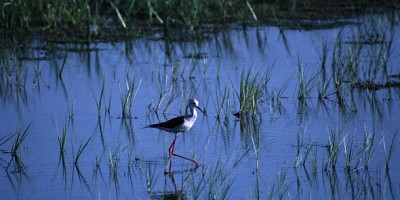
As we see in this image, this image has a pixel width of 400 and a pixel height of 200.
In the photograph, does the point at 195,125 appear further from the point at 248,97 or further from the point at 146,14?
the point at 146,14

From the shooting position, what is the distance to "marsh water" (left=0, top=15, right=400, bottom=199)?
6.98m

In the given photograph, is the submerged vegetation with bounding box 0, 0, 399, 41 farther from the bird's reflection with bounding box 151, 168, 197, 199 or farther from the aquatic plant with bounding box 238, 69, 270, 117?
the bird's reflection with bounding box 151, 168, 197, 199

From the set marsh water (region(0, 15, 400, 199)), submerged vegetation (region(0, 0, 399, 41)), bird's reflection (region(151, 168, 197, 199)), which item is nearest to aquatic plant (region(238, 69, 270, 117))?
marsh water (region(0, 15, 400, 199))

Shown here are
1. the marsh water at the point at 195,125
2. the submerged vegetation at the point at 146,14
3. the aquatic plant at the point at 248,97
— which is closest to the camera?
the marsh water at the point at 195,125

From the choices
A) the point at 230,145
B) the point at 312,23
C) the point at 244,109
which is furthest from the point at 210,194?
the point at 312,23

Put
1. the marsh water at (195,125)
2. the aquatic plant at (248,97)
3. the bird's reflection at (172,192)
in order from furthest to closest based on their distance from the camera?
the aquatic plant at (248,97) < the marsh water at (195,125) < the bird's reflection at (172,192)

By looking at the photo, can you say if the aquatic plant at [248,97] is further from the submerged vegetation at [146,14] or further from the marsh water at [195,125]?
the submerged vegetation at [146,14]

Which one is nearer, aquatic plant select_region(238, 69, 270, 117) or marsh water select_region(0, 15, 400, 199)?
marsh water select_region(0, 15, 400, 199)

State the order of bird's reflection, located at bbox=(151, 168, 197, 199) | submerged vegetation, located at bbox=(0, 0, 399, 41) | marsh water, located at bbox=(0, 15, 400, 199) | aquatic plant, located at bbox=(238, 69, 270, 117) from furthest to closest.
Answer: submerged vegetation, located at bbox=(0, 0, 399, 41), aquatic plant, located at bbox=(238, 69, 270, 117), marsh water, located at bbox=(0, 15, 400, 199), bird's reflection, located at bbox=(151, 168, 197, 199)

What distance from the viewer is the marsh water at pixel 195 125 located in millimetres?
6977

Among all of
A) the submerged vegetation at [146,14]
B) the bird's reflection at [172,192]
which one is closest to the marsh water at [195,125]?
the bird's reflection at [172,192]

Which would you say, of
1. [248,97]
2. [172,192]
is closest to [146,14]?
[248,97]

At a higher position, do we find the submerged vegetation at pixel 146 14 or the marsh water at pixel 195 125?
the submerged vegetation at pixel 146 14

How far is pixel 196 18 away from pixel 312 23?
96.1 inches
